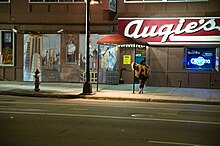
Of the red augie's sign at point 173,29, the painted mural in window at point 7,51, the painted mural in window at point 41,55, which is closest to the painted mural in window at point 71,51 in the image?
the painted mural in window at point 41,55

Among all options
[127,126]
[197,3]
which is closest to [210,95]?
[197,3]

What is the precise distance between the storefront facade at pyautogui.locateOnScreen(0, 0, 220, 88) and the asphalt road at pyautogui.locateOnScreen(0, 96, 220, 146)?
904 centimetres

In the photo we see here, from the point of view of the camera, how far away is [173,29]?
22875 mm

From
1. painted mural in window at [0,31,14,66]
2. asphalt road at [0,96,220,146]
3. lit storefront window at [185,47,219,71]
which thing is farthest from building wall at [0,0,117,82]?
asphalt road at [0,96,220,146]

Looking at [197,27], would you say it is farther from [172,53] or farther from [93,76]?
[93,76]

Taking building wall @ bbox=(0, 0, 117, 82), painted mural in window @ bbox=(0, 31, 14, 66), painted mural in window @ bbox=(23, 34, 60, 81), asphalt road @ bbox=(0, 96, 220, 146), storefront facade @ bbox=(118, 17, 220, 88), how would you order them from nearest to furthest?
asphalt road @ bbox=(0, 96, 220, 146)
storefront facade @ bbox=(118, 17, 220, 88)
building wall @ bbox=(0, 0, 117, 82)
painted mural in window @ bbox=(23, 34, 60, 81)
painted mural in window @ bbox=(0, 31, 14, 66)

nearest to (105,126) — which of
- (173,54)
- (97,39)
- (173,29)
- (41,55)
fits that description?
(173,54)

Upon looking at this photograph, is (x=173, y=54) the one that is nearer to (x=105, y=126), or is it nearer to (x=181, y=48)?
(x=181, y=48)

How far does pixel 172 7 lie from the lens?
2305 centimetres

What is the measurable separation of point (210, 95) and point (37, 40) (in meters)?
11.9

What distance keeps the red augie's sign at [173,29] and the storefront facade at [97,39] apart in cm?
6

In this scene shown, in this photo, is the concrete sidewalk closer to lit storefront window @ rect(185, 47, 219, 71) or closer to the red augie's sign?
lit storefront window @ rect(185, 47, 219, 71)

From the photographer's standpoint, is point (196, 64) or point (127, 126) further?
point (196, 64)

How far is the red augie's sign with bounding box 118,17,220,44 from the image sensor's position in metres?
22.3
